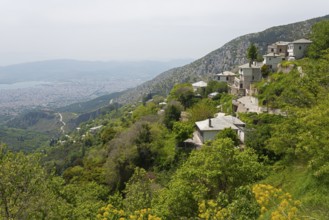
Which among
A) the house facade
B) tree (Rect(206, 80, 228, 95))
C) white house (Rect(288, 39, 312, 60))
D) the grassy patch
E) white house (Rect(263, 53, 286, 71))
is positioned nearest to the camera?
the grassy patch

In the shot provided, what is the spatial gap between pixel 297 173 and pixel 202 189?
26.3 feet

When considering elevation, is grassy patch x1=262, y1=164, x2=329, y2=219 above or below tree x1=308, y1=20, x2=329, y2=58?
below

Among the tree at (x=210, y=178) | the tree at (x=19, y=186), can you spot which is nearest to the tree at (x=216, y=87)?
the tree at (x=210, y=178)

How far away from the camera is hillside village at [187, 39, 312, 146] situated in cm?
4181

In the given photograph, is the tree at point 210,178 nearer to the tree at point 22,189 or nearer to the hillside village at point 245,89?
the tree at point 22,189

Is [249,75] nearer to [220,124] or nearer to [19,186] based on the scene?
[220,124]

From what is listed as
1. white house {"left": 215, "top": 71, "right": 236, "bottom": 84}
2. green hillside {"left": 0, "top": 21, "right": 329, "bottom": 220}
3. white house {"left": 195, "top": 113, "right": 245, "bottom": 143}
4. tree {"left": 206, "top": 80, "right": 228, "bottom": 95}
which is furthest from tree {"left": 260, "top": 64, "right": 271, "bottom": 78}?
white house {"left": 195, "top": 113, "right": 245, "bottom": 143}

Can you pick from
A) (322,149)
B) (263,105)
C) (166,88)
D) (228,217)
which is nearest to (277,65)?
(263,105)

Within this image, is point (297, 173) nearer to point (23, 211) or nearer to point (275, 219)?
point (275, 219)

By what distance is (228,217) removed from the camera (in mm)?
12836

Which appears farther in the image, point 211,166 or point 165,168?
point 165,168

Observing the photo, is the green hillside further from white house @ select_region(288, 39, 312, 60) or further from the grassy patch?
white house @ select_region(288, 39, 312, 60)

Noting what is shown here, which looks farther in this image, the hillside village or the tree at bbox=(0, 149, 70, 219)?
the hillside village

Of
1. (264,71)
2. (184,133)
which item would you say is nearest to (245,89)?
(264,71)
